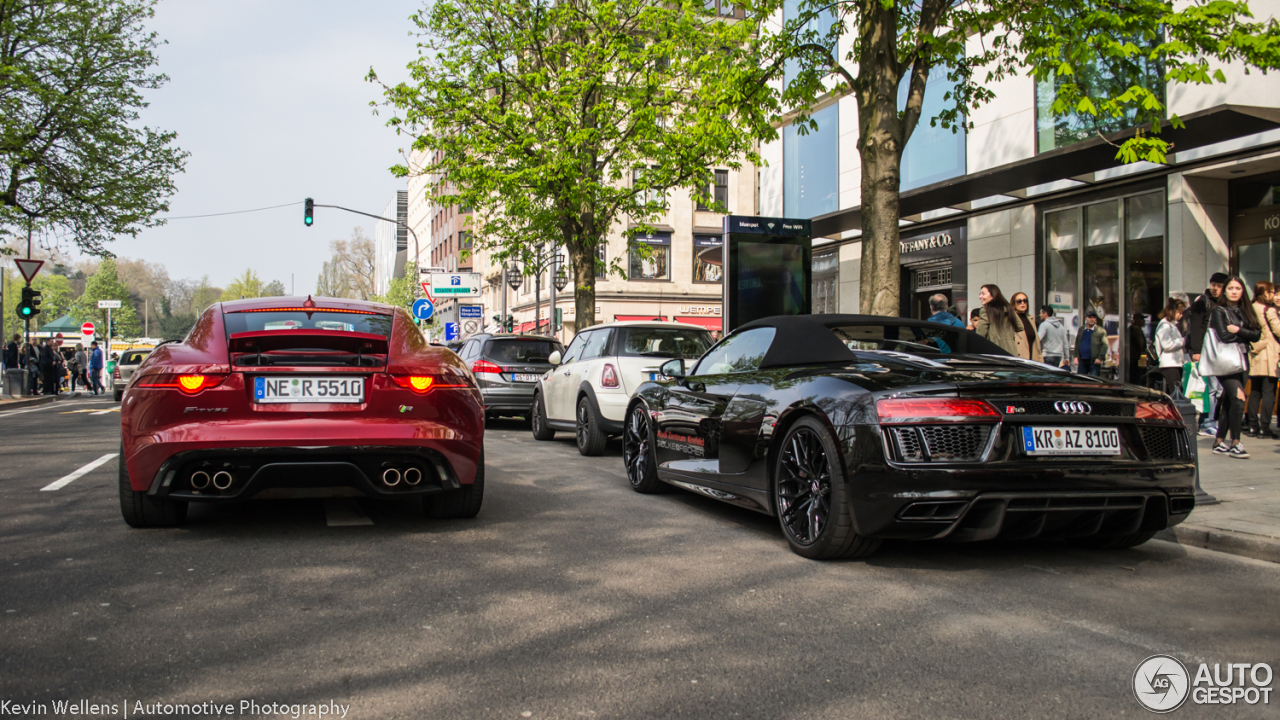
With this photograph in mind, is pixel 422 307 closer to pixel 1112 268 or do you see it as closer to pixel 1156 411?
pixel 1112 268

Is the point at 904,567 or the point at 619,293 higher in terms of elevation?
the point at 619,293

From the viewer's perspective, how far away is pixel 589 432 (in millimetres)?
10492

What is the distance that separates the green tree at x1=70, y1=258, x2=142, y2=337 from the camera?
374 feet

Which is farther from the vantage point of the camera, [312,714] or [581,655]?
[581,655]

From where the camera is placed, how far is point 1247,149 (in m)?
12.5

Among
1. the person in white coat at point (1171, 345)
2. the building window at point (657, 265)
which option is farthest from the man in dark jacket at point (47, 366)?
the person in white coat at point (1171, 345)

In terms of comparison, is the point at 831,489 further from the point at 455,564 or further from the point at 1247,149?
the point at 1247,149

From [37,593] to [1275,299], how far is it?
11507 millimetres

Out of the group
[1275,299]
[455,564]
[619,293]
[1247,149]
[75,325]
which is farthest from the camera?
[75,325]

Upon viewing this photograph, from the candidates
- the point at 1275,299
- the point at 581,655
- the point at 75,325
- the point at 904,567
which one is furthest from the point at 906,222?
the point at 75,325

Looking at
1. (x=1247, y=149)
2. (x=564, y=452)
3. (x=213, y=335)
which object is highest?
(x=1247, y=149)

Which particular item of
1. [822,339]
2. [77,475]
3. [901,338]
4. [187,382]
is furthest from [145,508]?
[901,338]

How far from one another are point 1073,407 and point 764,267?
11330 millimetres

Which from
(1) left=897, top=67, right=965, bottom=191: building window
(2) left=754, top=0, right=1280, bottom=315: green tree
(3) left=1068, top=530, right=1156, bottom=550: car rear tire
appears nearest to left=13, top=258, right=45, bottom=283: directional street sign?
(1) left=897, top=67, right=965, bottom=191: building window
